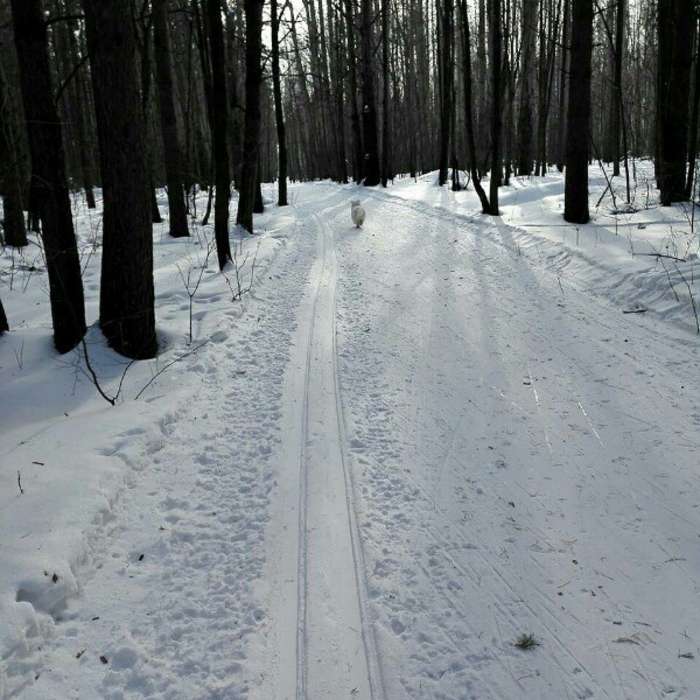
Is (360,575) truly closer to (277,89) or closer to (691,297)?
(691,297)

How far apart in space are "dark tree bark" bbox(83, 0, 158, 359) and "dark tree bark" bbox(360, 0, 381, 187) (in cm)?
2137

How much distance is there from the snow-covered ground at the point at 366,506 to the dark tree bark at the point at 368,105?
20860mm

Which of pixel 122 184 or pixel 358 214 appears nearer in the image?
pixel 122 184

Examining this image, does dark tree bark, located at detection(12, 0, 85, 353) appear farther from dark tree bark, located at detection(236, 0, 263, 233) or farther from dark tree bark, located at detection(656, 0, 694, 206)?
dark tree bark, located at detection(656, 0, 694, 206)

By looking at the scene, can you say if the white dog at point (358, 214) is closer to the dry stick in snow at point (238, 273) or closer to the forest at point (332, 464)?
the dry stick in snow at point (238, 273)

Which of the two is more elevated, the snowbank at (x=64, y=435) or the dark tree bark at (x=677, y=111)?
the dark tree bark at (x=677, y=111)

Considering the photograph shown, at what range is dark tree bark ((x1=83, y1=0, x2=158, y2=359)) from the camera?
5379 millimetres

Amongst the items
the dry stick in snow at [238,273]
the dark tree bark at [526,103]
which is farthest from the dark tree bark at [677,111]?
the dark tree bark at [526,103]

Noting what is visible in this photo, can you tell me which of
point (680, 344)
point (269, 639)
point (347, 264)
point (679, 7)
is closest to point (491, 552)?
point (269, 639)

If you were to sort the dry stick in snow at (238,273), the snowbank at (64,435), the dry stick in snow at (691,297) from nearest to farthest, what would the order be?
the snowbank at (64,435) → the dry stick in snow at (691,297) → the dry stick in snow at (238,273)

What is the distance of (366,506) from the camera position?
3.51 meters

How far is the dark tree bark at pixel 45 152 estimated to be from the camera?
549 cm

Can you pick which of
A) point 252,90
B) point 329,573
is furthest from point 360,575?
point 252,90

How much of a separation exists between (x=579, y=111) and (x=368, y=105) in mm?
16168
